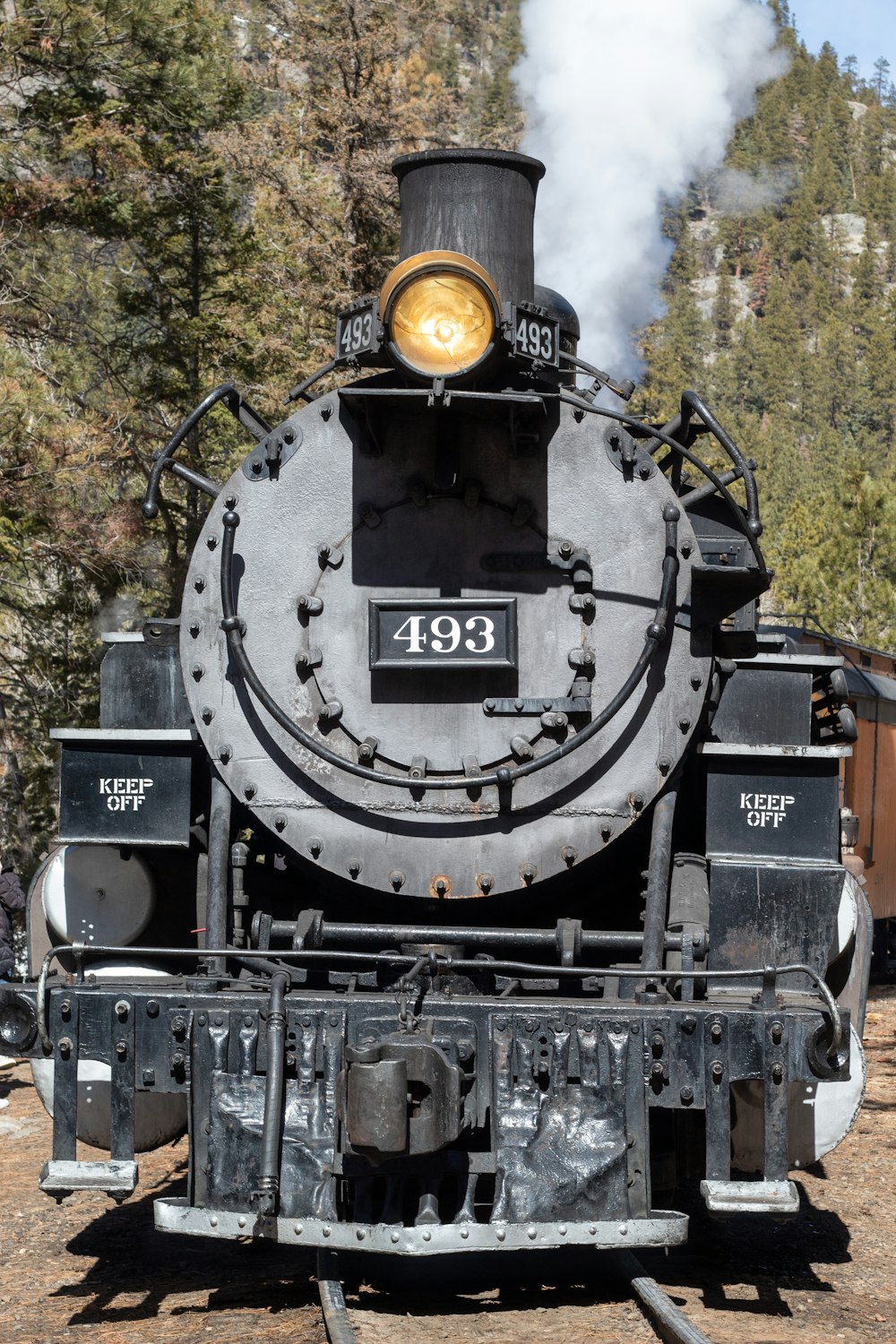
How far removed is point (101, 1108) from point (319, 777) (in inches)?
50.5

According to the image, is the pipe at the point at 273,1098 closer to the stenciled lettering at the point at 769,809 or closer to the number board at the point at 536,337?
the stenciled lettering at the point at 769,809

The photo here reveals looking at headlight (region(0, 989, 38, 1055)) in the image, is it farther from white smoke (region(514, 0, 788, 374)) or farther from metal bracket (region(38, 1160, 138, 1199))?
white smoke (region(514, 0, 788, 374))

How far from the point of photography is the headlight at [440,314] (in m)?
4.14

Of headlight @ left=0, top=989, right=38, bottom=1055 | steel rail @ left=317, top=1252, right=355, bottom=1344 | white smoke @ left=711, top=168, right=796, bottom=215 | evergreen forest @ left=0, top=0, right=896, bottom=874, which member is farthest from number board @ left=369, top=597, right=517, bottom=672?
white smoke @ left=711, top=168, right=796, bottom=215

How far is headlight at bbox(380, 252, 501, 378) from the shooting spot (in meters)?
4.14

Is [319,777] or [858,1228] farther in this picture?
[858,1228]

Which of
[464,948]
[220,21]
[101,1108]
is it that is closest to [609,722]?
[464,948]

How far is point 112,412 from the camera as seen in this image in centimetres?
1373

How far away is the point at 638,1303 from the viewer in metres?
4.09

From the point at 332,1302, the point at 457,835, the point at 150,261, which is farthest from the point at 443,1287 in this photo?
the point at 150,261

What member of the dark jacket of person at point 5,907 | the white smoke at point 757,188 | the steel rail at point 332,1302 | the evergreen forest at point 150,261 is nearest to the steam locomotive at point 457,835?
the steel rail at point 332,1302

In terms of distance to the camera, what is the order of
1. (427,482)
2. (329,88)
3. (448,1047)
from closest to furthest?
(448,1047)
(427,482)
(329,88)

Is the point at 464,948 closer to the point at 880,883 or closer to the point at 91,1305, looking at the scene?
the point at 91,1305

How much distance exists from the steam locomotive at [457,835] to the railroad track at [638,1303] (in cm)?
19
